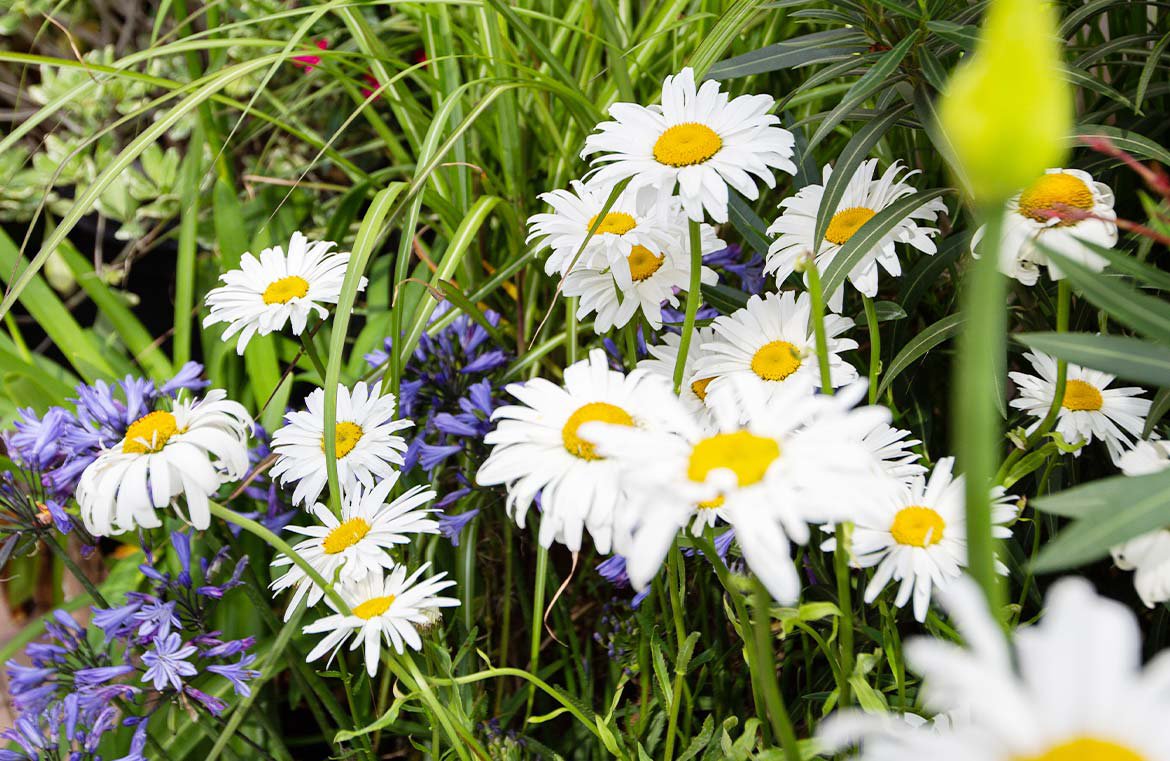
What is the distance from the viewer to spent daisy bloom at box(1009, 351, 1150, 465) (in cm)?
59

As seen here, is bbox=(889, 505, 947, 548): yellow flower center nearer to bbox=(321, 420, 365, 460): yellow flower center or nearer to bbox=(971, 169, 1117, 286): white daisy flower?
bbox=(971, 169, 1117, 286): white daisy flower

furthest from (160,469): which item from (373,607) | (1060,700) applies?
(1060,700)

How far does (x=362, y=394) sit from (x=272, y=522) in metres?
0.19

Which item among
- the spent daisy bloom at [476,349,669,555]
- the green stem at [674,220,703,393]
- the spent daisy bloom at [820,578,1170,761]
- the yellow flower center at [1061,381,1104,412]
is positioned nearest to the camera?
the spent daisy bloom at [820,578,1170,761]

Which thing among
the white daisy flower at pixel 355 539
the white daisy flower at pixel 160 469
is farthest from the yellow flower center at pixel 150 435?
the white daisy flower at pixel 355 539

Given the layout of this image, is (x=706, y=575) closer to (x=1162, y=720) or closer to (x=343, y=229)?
(x=1162, y=720)

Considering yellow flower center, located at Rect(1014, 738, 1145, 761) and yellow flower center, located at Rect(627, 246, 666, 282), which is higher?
A: yellow flower center, located at Rect(627, 246, 666, 282)

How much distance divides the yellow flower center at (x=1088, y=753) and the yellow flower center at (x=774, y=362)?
36cm

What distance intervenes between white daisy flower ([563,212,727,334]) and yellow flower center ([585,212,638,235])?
20 mm

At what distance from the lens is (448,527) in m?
0.71

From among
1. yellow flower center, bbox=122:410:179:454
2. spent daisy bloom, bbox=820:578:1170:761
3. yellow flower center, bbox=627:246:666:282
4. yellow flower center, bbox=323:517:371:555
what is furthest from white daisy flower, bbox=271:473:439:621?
spent daisy bloom, bbox=820:578:1170:761

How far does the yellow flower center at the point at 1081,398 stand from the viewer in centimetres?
60

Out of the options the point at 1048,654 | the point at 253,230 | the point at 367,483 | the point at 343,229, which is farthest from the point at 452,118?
the point at 1048,654

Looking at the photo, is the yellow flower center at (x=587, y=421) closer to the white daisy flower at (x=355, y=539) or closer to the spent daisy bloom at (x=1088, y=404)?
the white daisy flower at (x=355, y=539)
